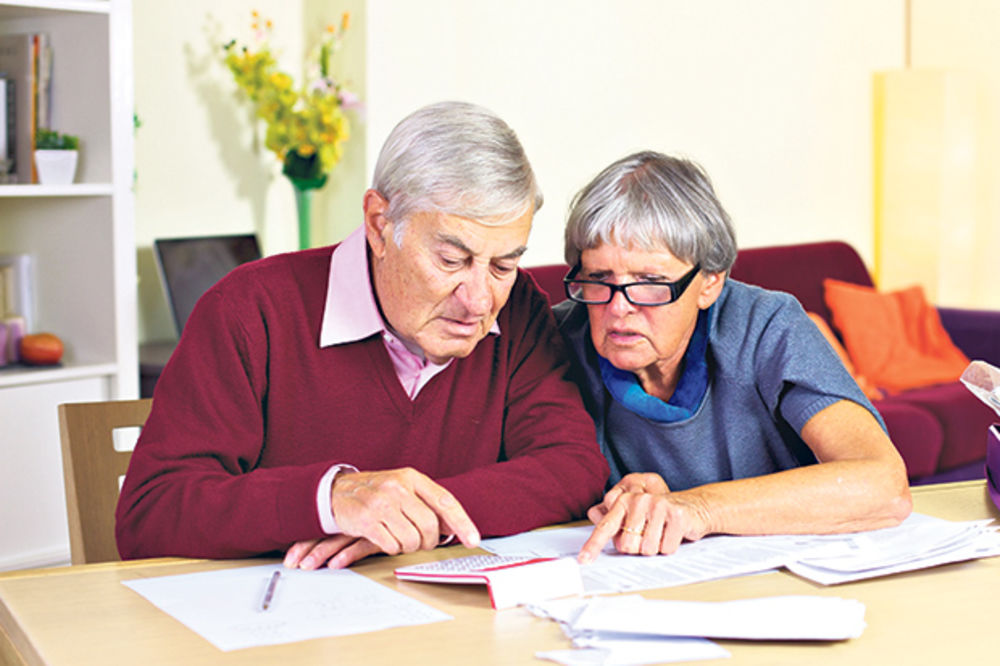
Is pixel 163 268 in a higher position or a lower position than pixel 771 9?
lower

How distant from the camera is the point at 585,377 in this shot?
185 cm

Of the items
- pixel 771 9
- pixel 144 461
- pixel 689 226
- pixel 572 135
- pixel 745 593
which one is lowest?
pixel 745 593

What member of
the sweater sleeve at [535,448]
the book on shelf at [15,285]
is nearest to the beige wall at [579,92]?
the book on shelf at [15,285]

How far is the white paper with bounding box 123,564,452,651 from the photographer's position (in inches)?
45.0

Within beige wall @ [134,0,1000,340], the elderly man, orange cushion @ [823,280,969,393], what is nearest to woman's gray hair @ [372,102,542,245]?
the elderly man

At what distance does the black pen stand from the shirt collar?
402 mm

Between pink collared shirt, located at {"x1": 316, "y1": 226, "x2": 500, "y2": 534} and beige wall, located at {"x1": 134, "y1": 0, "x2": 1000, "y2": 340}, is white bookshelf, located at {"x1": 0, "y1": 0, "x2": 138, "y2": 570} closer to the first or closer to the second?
beige wall, located at {"x1": 134, "y1": 0, "x2": 1000, "y2": 340}

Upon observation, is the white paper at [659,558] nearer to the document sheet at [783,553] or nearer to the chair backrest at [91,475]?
the document sheet at [783,553]

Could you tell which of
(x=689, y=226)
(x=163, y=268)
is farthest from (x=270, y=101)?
(x=689, y=226)

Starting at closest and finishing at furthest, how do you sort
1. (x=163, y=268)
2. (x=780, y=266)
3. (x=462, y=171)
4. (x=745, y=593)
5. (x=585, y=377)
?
(x=745, y=593)
(x=462, y=171)
(x=585, y=377)
(x=163, y=268)
(x=780, y=266)

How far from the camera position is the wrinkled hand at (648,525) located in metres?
1.43

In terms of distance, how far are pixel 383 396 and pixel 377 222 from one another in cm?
24

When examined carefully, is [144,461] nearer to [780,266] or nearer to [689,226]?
[689,226]

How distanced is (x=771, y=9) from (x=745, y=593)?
13.0ft
